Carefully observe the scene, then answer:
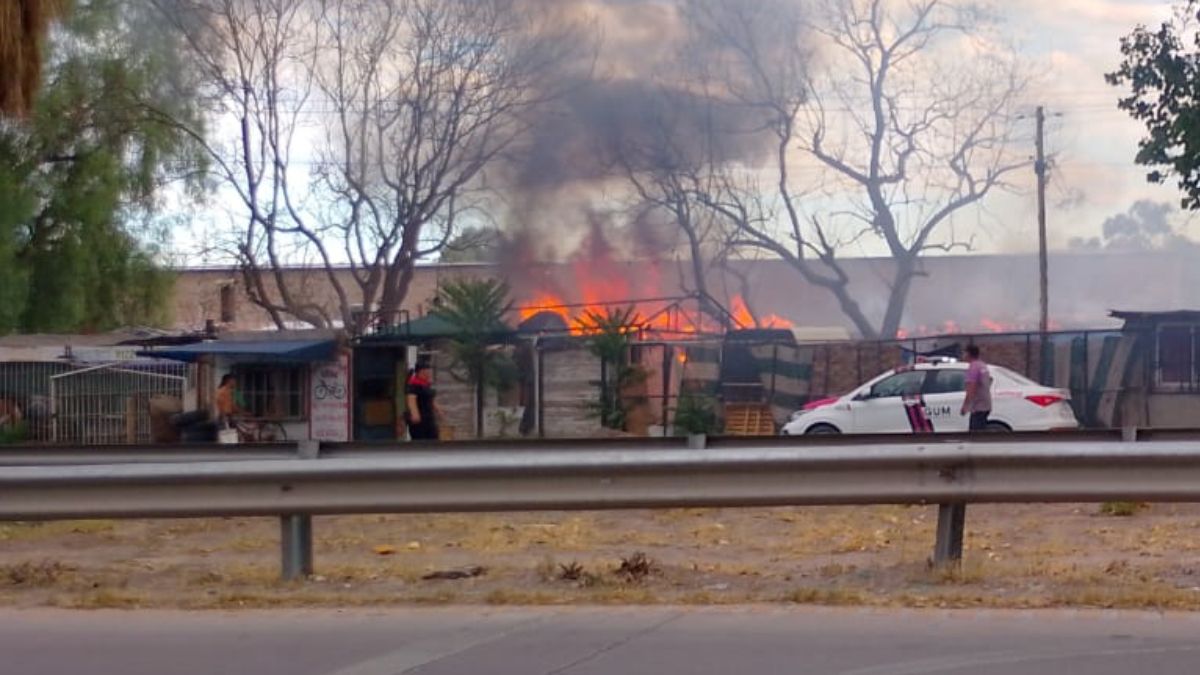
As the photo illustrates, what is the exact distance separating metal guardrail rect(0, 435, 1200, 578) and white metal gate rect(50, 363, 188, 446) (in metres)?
18.8

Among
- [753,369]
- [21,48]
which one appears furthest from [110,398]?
[21,48]

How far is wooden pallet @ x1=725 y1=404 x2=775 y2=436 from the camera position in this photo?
28172mm

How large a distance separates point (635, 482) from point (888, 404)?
13754mm

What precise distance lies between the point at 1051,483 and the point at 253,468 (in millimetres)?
4374

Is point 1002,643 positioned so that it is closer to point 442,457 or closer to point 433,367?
point 442,457

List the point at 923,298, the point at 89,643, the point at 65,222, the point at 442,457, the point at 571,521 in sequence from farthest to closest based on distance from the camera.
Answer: the point at 923,298 < the point at 65,222 < the point at 571,521 < the point at 442,457 < the point at 89,643

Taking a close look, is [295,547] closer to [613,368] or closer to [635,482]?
[635,482]

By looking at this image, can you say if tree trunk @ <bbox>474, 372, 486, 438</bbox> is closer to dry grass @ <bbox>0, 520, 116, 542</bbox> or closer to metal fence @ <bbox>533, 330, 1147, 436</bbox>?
metal fence @ <bbox>533, 330, 1147, 436</bbox>

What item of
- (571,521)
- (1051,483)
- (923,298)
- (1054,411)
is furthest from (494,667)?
(923,298)

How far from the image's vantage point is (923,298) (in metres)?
41.7

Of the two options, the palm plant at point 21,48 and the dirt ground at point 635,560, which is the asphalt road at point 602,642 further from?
the palm plant at point 21,48

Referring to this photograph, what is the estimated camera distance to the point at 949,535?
352 inches

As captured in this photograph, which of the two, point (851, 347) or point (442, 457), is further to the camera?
point (851, 347)

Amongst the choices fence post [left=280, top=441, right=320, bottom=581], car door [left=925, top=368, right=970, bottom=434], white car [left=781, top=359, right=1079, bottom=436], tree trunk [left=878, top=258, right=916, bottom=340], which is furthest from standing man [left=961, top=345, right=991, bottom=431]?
tree trunk [left=878, top=258, right=916, bottom=340]
